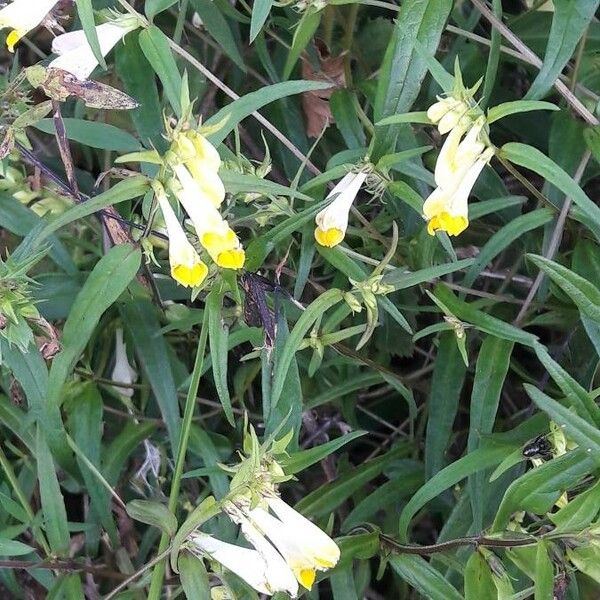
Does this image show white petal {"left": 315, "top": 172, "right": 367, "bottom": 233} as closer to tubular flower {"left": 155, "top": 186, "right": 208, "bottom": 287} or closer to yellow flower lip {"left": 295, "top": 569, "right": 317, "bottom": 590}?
tubular flower {"left": 155, "top": 186, "right": 208, "bottom": 287}

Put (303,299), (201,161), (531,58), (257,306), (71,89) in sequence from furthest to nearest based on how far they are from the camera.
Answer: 1. (303,299)
2. (531,58)
3. (257,306)
4. (71,89)
5. (201,161)

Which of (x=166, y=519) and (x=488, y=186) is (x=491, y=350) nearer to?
(x=488, y=186)

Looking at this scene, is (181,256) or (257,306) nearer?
(181,256)

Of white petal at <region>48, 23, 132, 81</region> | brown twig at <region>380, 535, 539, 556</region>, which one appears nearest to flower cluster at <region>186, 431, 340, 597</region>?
brown twig at <region>380, 535, 539, 556</region>

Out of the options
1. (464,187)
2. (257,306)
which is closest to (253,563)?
(257,306)

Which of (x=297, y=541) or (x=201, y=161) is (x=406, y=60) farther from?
(x=297, y=541)
